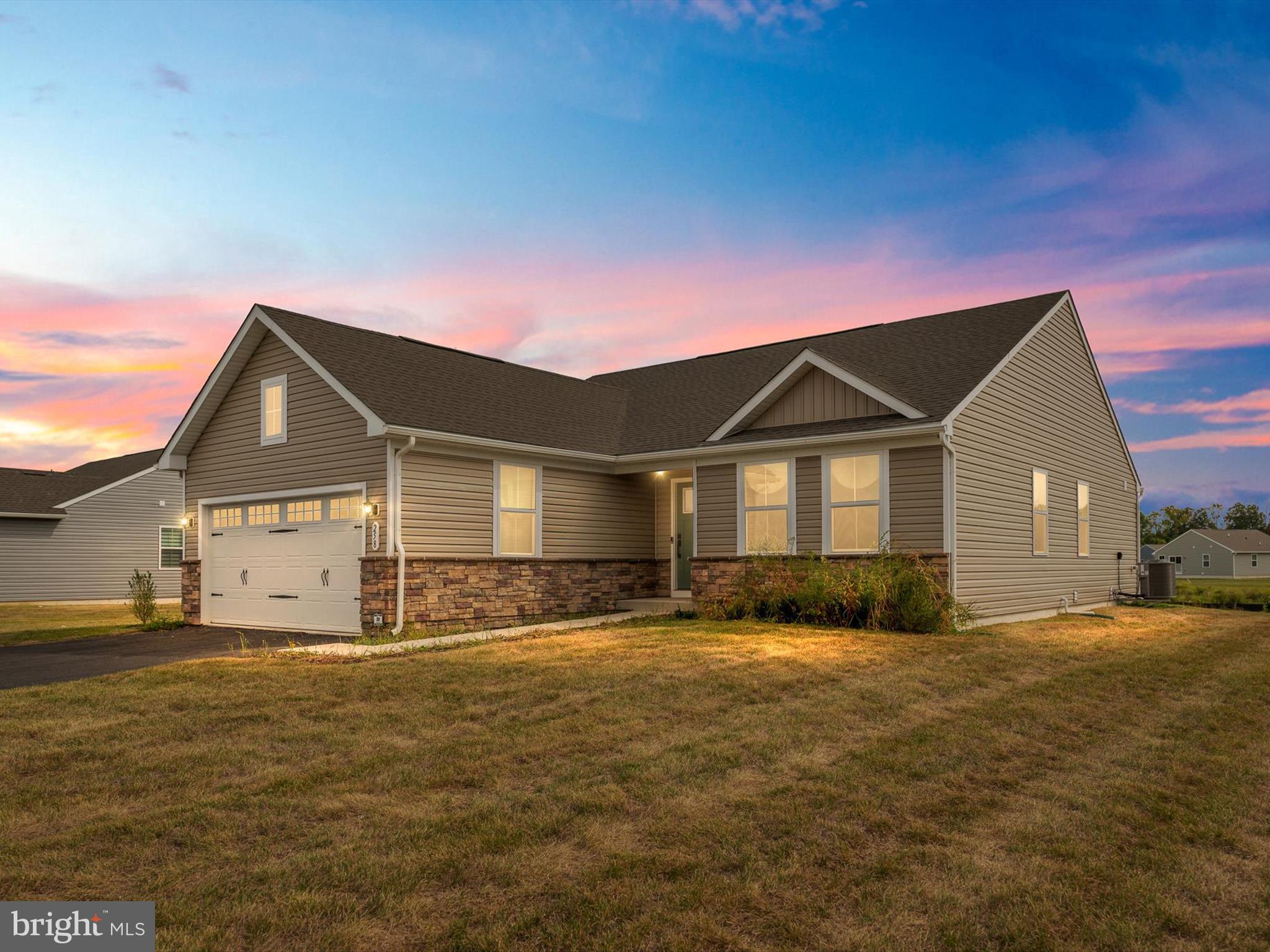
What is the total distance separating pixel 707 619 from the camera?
15305 mm

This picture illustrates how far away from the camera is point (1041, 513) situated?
1784 centimetres

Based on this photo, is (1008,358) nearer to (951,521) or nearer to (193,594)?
(951,521)

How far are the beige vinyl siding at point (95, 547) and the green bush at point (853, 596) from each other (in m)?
25.6

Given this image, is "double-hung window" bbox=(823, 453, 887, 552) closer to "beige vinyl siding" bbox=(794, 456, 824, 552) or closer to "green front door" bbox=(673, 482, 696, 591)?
"beige vinyl siding" bbox=(794, 456, 824, 552)

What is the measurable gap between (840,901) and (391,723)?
4.74m

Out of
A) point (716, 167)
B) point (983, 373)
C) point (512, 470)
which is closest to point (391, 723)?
point (512, 470)

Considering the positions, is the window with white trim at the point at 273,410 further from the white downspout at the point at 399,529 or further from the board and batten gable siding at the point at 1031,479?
the board and batten gable siding at the point at 1031,479

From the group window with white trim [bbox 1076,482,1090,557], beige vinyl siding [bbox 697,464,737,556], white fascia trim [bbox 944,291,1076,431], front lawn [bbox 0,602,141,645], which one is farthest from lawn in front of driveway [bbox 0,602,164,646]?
window with white trim [bbox 1076,482,1090,557]

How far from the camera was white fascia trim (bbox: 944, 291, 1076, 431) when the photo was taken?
14211 mm

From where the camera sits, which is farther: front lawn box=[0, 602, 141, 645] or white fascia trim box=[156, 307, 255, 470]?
front lawn box=[0, 602, 141, 645]

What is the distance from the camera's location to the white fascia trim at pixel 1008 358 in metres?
14.2

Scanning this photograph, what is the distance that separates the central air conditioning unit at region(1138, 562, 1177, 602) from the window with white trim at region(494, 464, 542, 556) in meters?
15.8

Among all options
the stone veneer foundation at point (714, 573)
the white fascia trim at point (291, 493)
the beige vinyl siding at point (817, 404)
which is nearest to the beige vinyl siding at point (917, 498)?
the beige vinyl siding at point (817, 404)

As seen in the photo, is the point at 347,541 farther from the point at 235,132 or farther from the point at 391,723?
the point at 391,723
